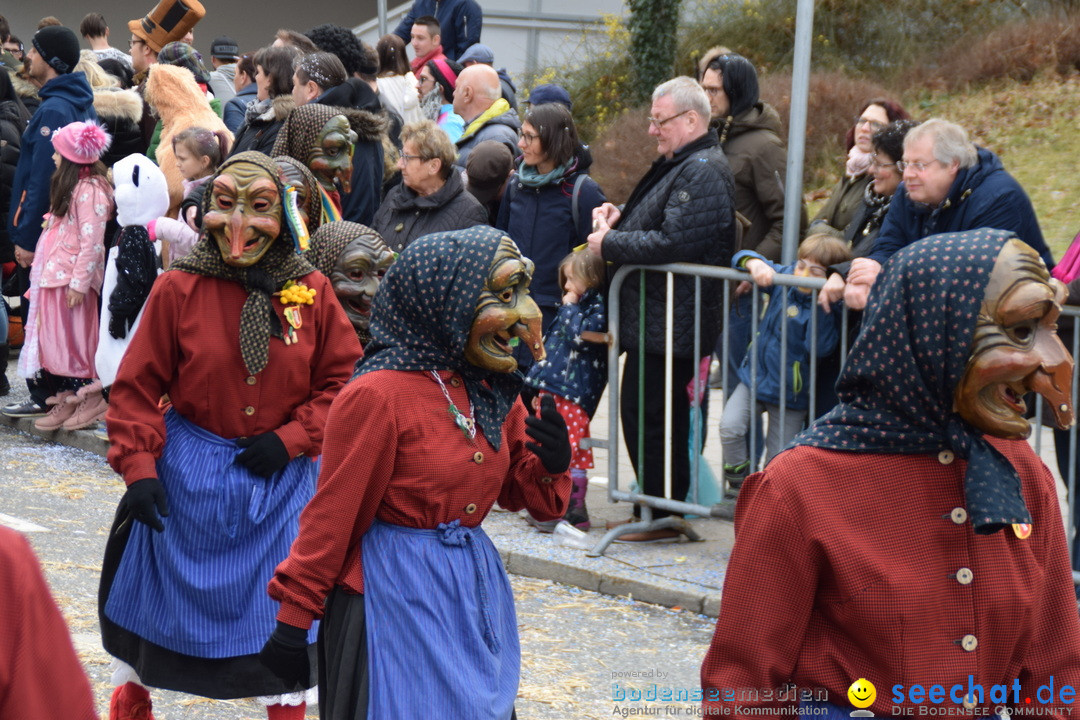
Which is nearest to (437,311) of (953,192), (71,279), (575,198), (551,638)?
(551,638)

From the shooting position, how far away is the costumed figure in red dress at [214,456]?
413 cm

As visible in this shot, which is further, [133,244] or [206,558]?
[133,244]

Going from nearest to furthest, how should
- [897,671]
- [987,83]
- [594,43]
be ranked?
[897,671] < [987,83] < [594,43]

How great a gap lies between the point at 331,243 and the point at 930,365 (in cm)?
333

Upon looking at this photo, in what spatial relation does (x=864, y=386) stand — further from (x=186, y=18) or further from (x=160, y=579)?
(x=186, y=18)

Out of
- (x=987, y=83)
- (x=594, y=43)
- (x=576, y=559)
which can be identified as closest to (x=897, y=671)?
(x=576, y=559)

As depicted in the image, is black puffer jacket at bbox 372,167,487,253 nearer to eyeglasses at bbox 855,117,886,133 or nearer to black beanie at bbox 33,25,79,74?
eyeglasses at bbox 855,117,886,133

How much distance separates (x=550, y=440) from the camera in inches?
137

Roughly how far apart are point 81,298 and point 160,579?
5.11 m

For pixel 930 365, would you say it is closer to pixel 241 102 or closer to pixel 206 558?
pixel 206 558

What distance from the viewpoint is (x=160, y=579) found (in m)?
4.17

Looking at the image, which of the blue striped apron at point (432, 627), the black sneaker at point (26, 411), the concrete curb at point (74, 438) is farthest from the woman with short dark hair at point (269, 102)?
the blue striped apron at point (432, 627)

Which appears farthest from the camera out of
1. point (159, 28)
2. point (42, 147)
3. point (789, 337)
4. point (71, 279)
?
point (159, 28)

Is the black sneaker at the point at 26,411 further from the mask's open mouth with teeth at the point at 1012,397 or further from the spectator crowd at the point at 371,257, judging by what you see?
the mask's open mouth with teeth at the point at 1012,397
